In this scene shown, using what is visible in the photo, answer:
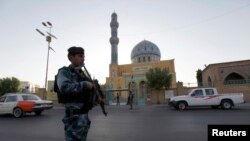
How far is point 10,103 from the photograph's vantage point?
1641 cm

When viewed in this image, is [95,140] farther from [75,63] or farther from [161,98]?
[161,98]

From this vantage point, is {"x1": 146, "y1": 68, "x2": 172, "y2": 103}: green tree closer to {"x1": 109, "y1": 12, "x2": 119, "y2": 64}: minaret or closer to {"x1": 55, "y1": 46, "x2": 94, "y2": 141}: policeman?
{"x1": 55, "y1": 46, "x2": 94, "y2": 141}: policeman

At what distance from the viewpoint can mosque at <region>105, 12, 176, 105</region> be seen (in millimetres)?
52062

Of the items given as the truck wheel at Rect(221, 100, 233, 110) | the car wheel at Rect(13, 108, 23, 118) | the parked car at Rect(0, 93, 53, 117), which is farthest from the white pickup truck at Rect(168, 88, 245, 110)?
the car wheel at Rect(13, 108, 23, 118)

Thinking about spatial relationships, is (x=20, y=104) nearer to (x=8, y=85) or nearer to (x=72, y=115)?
(x=72, y=115)

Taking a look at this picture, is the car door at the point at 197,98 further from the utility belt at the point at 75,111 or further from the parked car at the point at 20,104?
the utility belt at the point at 75,111

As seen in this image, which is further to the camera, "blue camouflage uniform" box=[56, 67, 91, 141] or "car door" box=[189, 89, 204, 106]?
"car door" box=[189, 89, 204, 106]

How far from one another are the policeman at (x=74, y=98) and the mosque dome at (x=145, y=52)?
2723 inches

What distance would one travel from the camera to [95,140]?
23.5ft

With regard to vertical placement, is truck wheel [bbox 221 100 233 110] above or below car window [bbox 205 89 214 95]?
below

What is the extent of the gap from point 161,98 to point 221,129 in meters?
28.2

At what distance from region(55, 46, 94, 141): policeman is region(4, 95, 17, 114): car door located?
1457 cm

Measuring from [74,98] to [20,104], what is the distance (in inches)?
565

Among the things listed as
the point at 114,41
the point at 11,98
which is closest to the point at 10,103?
the point at 11,98
